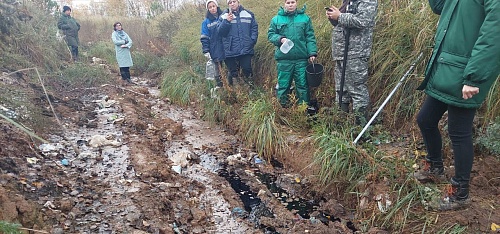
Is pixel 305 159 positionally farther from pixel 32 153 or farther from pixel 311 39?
pixel 32 153

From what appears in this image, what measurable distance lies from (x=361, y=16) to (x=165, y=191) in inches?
96.7

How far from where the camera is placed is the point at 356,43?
12.1 ft

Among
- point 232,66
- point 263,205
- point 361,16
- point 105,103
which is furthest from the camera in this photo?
point 105,103

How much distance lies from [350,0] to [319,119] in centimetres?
126

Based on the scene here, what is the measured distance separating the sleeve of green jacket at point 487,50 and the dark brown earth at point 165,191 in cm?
94

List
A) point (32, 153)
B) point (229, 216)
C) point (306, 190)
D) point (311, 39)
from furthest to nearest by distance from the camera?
point (311, 39), point (32, 153), point (306, 190), point (229, 216)

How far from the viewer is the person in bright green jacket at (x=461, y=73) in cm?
193

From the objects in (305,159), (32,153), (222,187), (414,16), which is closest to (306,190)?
(305,159)

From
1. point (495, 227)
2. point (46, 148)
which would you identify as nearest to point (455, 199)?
point (495, 227)

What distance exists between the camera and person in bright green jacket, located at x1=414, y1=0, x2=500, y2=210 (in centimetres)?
193

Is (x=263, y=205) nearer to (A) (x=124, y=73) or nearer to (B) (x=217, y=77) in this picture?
(B) (x=217, y=77)

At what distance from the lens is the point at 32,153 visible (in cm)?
360

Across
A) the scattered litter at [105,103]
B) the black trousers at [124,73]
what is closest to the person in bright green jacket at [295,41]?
the scattered litter at [105,103]

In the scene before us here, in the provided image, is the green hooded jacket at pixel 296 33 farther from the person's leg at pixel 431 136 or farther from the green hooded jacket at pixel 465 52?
the green hooded jacket at pixel 465 52
